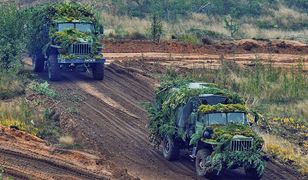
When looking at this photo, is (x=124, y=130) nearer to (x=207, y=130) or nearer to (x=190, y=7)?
(x=207, y=130)

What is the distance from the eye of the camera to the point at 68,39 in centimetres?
3114

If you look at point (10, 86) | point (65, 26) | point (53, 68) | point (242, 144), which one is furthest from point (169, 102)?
point (65, 26)

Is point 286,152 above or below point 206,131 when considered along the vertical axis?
below

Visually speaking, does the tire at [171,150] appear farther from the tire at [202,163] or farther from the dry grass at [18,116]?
the dry grass at [18,116]

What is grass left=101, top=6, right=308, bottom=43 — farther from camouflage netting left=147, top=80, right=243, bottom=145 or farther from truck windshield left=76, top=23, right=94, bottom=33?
camouflage netting left=147, top=80, right=243, bottom=145

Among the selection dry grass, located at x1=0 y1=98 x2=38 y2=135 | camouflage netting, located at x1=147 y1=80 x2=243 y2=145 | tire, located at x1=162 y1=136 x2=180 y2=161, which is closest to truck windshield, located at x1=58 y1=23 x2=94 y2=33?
dry grass, located at x1=0 y1=98 x2=38 y2=135

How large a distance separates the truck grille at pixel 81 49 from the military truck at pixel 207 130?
405 inches

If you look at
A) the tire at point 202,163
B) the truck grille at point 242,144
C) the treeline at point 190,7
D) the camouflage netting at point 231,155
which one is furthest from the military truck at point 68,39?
the treeline at point 190,7

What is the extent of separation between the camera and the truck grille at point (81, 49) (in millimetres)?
31219

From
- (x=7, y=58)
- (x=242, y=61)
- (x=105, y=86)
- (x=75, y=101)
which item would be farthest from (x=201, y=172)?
(x=242, y=61)

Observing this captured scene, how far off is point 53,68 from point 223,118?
14208 mm

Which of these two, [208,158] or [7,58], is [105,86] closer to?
[7,58]

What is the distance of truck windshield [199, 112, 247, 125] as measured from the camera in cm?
1920

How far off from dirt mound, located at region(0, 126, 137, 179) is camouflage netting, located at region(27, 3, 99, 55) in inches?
414
